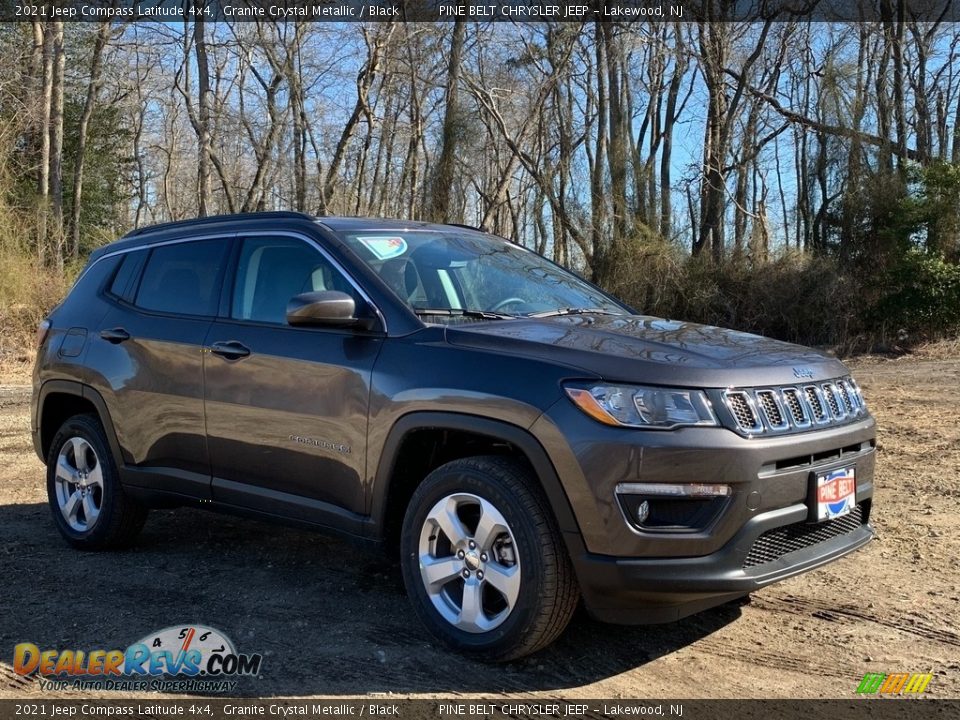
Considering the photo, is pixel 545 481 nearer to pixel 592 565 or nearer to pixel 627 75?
pixel 592 565

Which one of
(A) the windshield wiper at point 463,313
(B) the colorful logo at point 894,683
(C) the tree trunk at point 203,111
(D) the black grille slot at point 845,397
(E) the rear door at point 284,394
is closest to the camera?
(B) the colorful logo at point 894,683

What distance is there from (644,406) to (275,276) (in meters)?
2.19

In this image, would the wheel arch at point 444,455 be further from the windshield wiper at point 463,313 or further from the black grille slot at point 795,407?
the black grille slot at point 795,407

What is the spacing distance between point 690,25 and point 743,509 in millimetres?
21706

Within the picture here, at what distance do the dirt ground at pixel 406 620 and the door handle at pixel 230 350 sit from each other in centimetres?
118

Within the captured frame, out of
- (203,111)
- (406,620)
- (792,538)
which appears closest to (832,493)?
(792,538)

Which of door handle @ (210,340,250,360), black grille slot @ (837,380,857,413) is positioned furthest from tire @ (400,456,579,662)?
black grille slot @ (837,380,857,413)

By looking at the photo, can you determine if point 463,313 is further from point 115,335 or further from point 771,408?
point 115,335

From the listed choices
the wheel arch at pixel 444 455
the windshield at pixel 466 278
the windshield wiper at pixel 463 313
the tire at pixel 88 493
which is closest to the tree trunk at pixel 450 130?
the tire at pixel 88 493

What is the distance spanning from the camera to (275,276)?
186 inches

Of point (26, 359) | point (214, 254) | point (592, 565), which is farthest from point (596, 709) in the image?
point (26, 359)

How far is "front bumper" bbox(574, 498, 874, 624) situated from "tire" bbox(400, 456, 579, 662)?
0.16 meters

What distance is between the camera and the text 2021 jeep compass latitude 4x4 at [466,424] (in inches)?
133

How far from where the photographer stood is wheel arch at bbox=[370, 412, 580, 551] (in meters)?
3.47
